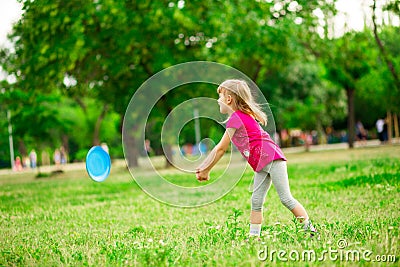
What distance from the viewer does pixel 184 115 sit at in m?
20.5

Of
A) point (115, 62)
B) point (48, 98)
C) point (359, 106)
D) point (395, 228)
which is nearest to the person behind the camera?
point (395, 228)

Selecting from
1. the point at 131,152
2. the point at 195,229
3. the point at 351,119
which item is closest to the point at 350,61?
the point at 351,119

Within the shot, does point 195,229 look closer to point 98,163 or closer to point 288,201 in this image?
point 288,201

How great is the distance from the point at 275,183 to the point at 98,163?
4.36m

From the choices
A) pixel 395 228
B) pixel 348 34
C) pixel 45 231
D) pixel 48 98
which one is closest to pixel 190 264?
pixel 395 228

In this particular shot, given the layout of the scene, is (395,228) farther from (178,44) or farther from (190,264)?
(178,44)

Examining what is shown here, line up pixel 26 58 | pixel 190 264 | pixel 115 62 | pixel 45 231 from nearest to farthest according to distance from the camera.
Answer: pixel 190 264 → pixel 45 231 → pixel 26 58 → pixel 115 62

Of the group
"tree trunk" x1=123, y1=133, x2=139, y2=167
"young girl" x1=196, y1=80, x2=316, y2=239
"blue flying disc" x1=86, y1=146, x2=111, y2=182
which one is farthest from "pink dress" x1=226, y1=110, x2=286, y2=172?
"tree trunk" x1=123, y1=133, x2=139, y2=167

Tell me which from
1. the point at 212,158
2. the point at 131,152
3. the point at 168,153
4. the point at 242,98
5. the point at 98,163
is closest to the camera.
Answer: the point at 212,158

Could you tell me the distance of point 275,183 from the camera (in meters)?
6.09

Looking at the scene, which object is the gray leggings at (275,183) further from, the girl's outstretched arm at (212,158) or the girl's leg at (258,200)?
the girl's outstretched arm at (212,158)

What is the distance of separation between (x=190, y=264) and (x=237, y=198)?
6.06m

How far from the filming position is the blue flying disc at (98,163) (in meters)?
9.20

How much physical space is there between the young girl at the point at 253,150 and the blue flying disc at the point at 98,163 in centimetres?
365
